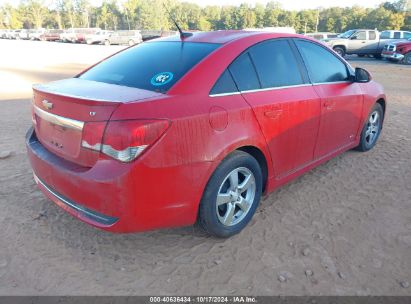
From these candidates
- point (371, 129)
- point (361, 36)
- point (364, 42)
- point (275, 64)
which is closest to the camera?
point (275, 64)

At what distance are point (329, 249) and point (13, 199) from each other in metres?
3.04

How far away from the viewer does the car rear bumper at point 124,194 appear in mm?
2289

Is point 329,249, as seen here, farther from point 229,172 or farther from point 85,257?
point 85,257

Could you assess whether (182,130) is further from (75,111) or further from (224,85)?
(75,111)

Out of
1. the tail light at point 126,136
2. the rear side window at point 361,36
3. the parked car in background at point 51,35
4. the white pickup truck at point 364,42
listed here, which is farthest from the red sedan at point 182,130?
the parked car in background at point 51,35

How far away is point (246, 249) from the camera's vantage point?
2.83 meters

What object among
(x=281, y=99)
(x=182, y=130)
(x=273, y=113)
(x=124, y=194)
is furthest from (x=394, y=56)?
(x=124, y=194)

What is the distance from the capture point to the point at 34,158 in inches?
114

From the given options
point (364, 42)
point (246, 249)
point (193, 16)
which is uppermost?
point (193, 16)

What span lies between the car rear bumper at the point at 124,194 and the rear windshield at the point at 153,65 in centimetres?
67

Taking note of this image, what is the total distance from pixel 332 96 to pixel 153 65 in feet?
6.46

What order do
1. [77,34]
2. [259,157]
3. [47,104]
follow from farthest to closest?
[77,34]
[259,157]
[47,104]

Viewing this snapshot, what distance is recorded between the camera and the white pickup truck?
2123 cm

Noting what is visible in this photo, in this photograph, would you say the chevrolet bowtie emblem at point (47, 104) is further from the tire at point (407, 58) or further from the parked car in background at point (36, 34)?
the parked car in background at point (36, 34)
